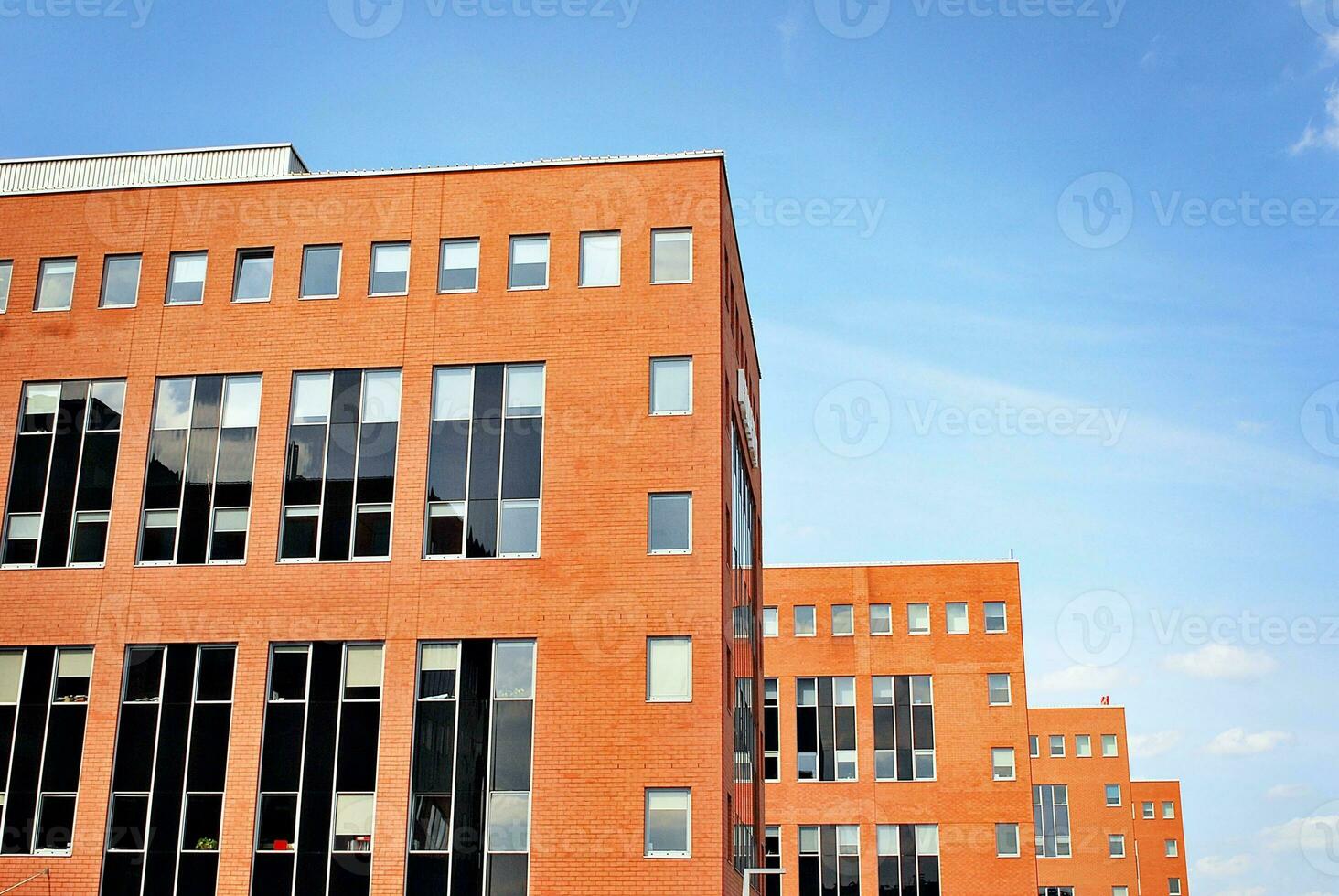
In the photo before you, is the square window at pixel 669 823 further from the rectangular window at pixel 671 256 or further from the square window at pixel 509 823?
the rectangular window at pixel 671 256

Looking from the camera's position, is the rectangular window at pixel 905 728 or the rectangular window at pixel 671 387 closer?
the rectangular window at pixel 671 387

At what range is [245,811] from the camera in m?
32.6

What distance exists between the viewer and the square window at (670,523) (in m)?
33.7

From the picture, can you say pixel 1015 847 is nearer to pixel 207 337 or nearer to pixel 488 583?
pixel 488 583

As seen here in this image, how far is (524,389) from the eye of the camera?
35.2 metres

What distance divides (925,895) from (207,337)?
4396 cm

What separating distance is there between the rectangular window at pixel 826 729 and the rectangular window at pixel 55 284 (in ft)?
137

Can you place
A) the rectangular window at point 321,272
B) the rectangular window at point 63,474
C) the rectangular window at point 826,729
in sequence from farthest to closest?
the rectangular window at point 826,729 < the rectangular window at point 321,272 < the rectangular window at point 63,474

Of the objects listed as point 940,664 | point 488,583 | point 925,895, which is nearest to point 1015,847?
point 925,895

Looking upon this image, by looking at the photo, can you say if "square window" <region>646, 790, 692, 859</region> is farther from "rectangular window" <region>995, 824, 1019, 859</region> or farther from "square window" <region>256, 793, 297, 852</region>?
"rectangular window" <region>995, 824, 1019, 859</region>

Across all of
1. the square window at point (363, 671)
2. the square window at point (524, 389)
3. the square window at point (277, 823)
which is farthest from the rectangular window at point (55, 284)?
the square window at point (277, 823)

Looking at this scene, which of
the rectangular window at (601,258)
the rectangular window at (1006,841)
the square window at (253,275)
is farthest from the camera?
the rectangular window at (1006,841)

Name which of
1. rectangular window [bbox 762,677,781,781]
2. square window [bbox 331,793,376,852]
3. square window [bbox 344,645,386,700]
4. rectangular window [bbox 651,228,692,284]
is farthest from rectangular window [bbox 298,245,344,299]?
rectangular window [bbox 762,677,781,781]

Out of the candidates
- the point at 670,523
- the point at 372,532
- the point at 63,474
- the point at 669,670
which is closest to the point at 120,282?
the point at 63,474
